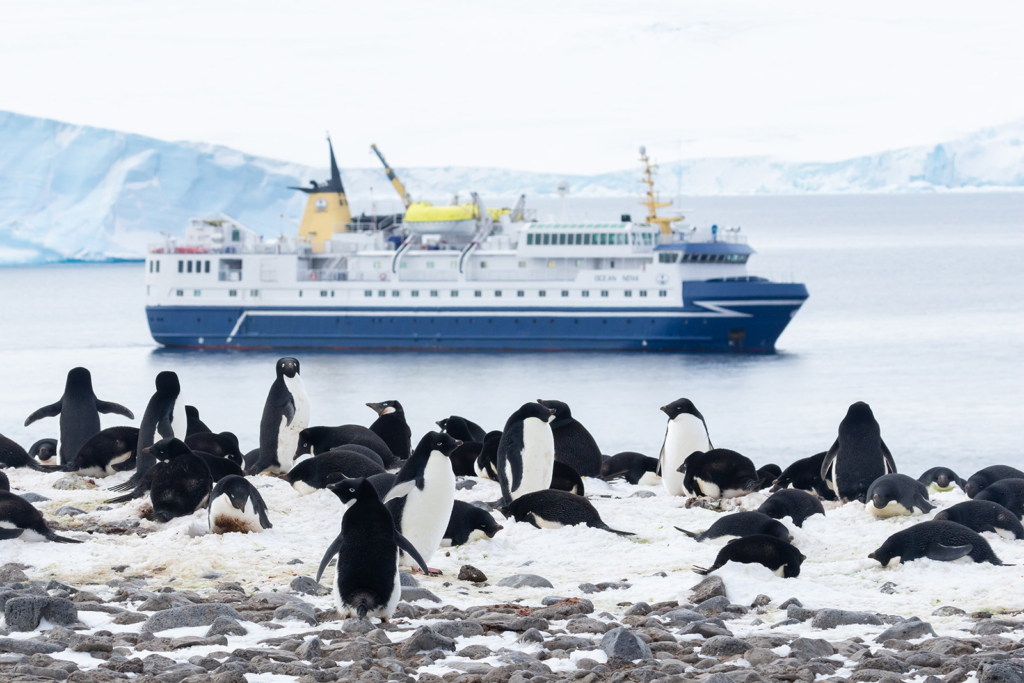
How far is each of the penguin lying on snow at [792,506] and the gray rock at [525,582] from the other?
1828 millimetres

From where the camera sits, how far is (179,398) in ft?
30.2

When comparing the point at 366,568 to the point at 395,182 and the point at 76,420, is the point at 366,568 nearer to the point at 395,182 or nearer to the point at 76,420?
the point at 76,420

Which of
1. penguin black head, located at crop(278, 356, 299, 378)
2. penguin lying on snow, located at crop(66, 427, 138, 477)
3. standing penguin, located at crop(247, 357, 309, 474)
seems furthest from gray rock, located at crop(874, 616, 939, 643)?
penguin lying on snow, located at crop(66, 427, 138, 477)

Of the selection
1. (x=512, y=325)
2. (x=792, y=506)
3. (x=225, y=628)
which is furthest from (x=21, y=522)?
(x=512, y=325)

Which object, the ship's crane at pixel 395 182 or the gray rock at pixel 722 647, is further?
the ship's crane at pixel 395 182

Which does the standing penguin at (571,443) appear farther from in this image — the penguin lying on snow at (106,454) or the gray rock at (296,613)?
the gray rock at (296,613)

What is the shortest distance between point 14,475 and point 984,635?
298 inches

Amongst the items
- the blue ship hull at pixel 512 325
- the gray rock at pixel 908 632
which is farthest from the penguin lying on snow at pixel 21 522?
the blue ship hull at pixel 512 325

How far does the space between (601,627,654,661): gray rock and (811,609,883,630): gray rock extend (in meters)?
0.95

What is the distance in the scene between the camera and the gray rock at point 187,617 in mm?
5027

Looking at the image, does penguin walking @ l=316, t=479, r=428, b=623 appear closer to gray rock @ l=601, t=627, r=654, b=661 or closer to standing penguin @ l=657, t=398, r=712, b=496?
gray rock @ l=601, t=627, r=654, b=661

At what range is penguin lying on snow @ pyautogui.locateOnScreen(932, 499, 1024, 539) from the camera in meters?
6.64

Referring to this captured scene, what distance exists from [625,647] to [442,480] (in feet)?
5.93

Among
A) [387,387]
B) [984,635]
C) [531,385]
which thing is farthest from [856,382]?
[984,635]
